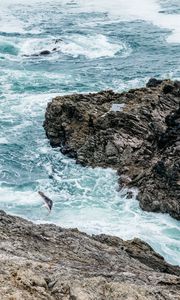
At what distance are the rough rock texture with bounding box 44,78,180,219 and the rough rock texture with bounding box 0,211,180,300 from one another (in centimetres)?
1105

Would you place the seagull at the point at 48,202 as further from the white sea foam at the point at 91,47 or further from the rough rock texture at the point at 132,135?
the white sea foam at the point at 91,47

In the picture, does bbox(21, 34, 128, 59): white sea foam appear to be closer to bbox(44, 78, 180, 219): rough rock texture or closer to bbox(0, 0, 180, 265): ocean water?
bbox(0, 0, 180, 265): ocean water

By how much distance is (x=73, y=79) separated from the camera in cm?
4381

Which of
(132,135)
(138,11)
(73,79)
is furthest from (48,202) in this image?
(138,11)

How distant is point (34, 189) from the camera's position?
86.2ft

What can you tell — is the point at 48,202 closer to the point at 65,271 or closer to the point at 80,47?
the point at 65,271

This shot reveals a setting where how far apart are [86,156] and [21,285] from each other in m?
20.5

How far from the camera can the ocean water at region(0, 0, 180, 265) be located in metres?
23.4

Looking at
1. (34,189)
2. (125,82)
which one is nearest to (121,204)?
(34,189)

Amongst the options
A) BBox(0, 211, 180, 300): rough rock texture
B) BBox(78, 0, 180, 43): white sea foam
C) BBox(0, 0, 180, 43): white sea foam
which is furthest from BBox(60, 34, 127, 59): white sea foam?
BBox(0, 211, 180, 300): rough rock texture

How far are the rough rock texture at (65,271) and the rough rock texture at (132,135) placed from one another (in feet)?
36.3

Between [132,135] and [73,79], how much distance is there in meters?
16.4

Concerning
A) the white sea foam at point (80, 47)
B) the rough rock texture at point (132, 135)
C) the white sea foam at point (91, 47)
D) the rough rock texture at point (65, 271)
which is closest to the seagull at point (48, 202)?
the rough rock texture at point (132, 135)

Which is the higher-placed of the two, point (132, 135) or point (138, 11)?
point (132, 135)
